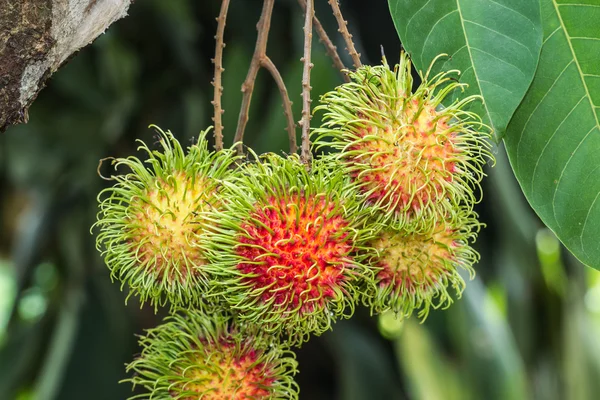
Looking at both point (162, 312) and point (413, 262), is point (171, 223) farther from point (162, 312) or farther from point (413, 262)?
point (162, 312)

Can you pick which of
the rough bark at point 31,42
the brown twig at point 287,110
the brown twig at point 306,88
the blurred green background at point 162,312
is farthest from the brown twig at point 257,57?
the blurred green background at point 162,312

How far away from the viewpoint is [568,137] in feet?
3.69

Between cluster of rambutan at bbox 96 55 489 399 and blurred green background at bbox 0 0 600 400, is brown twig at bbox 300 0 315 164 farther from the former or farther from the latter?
blurred green background at bbox 0 0 600 400

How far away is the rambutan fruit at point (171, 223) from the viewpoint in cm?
110

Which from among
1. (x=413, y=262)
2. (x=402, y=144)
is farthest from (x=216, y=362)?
(x=402, y=144)

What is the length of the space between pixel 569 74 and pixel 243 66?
5.51ft

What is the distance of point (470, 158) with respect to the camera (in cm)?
108

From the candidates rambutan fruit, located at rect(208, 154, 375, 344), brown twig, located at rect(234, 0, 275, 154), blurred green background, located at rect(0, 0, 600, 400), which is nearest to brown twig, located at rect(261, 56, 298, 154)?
brown twig, located at rect(234, 0, 275, 154)

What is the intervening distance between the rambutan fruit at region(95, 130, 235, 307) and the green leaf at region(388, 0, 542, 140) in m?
0.31

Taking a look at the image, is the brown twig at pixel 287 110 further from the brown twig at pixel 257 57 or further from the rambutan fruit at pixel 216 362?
the rambutan fruit at pixel 216 362

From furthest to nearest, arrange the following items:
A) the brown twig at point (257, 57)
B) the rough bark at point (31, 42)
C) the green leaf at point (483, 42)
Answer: the brown twig at point (257, 57), the green leaf at point (483, 42), the rough bark at point (31, 42)

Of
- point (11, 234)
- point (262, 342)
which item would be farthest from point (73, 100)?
point (262, 342)

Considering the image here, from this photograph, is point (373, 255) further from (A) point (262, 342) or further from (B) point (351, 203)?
(A) point (262, 342)

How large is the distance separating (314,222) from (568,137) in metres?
0.38
